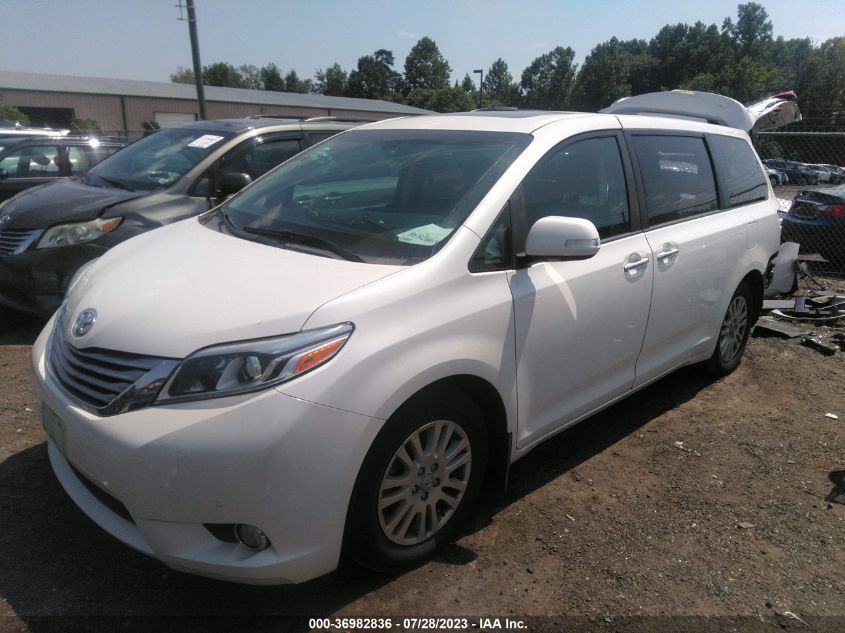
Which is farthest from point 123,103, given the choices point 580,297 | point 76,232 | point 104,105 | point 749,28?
point 749,28

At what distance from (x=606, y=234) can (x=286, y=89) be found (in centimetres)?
11143

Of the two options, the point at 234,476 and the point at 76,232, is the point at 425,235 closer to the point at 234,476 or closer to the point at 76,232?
the point at 234,476

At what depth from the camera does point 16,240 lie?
16.0ft

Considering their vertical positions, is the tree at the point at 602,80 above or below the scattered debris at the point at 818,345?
above

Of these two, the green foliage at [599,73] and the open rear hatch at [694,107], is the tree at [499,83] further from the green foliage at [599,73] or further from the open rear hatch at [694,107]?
the open rear hatch at [694,107]

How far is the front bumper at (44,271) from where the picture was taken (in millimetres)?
4770

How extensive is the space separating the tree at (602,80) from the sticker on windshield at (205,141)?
264ft

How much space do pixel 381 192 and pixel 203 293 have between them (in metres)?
1.12

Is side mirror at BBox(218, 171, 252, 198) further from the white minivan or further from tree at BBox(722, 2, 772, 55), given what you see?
tree at BBox(722, 2, 772, 55)

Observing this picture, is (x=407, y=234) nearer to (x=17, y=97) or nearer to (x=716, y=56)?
(x=17, y=97)

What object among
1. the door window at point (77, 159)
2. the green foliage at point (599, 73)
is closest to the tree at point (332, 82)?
the green foliage at point (599, 73)

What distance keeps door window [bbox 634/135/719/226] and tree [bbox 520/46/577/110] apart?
287 feet

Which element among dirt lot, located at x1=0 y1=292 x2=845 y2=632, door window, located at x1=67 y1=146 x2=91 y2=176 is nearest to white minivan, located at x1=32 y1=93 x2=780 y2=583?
dirt lot, located at x1=0 y1=292 x2=845 y2=632

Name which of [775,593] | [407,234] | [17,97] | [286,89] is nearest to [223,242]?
[407,234]
